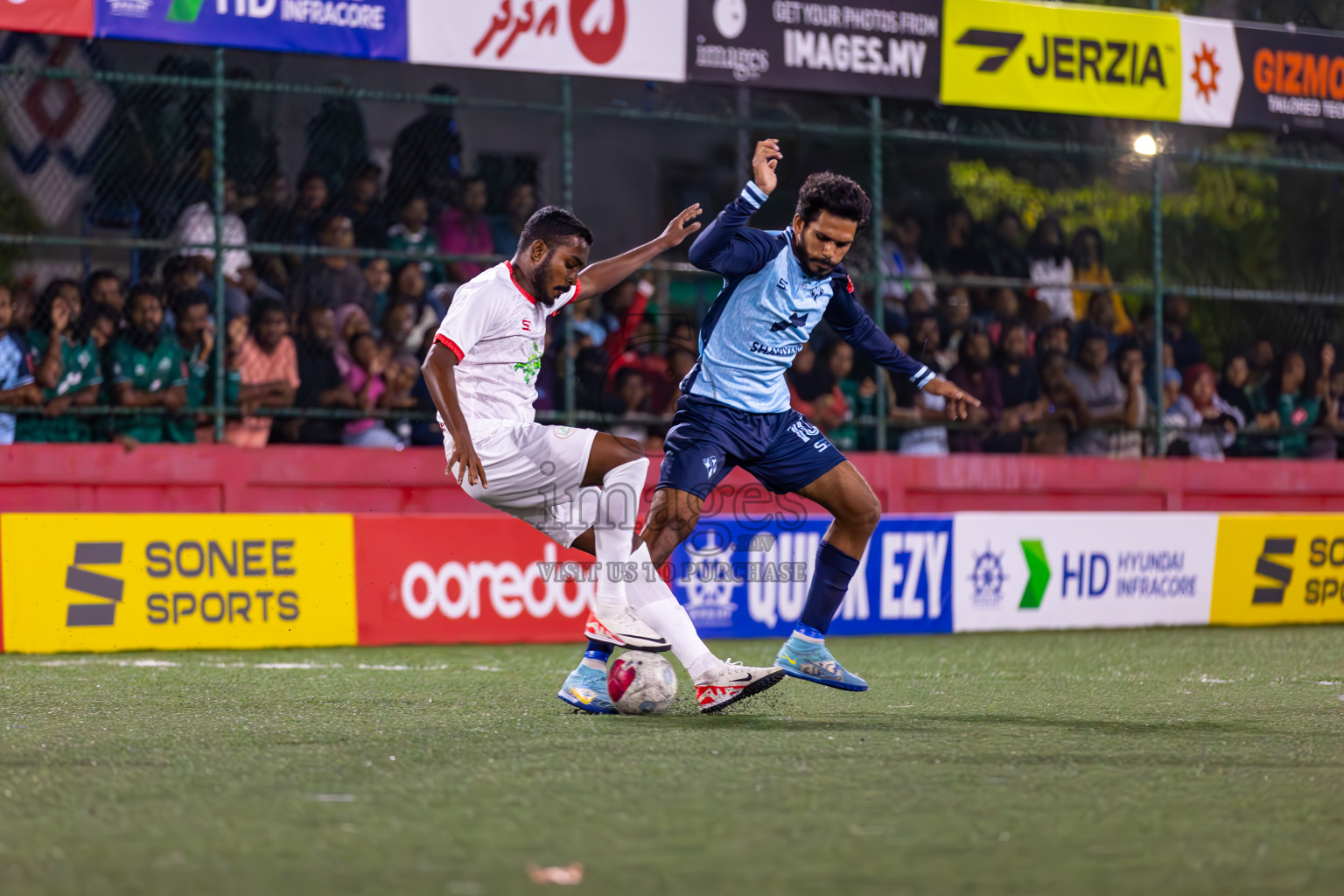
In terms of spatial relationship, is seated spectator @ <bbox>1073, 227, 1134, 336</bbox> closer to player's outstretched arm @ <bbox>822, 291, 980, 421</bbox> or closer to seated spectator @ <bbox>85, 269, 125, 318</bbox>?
player's outstretched arm @ <bbox>822, 291, 980, 421</bbox>

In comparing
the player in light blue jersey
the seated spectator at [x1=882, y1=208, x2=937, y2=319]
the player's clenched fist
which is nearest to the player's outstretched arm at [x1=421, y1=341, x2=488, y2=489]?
the player in light blue jersey

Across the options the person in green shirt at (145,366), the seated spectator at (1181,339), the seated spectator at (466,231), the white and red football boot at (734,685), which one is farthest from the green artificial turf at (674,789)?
A: the seated spectator at (1181,339)

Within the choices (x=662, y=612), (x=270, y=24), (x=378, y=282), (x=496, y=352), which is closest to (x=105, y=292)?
(x=378, y=282)

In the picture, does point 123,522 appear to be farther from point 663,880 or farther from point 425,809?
point 663,880

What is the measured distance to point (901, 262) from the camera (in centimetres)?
1285

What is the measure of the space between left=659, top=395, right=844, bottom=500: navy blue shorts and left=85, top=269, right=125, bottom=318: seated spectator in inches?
207

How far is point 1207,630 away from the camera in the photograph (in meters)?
11.0

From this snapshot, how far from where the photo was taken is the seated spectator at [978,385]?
12.4 meters

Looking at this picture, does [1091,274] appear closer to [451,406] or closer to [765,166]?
[765,166]

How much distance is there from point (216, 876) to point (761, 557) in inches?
292

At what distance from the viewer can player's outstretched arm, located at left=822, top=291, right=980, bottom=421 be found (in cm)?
649

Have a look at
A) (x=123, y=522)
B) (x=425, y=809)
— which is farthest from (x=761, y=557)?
(x=425, y=809)

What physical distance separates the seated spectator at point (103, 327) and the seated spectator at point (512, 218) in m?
2.85

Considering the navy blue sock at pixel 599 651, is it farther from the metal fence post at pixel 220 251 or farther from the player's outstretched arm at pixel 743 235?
the metal fence post at pixel 220 251
